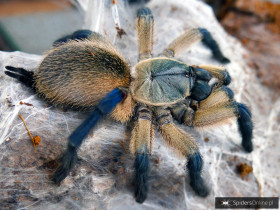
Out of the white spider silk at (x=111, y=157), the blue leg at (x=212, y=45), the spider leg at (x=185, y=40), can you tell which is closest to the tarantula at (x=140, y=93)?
the white spider silk at (x=111, y=157)

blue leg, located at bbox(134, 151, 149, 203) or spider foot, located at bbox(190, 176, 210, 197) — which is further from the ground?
blue leg, located at bbox(134, 151, 149, 203)

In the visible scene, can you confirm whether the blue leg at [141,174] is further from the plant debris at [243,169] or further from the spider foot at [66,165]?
the plant debris at [243,169]

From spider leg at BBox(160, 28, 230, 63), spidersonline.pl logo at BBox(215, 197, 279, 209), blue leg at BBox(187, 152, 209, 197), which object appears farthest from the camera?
spider leg at BBox(160, 28, 230, 63)

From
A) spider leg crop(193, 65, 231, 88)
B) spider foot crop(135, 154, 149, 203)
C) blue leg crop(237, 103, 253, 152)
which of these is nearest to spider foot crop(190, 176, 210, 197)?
spider foot crop(135, 154, 149, 203)

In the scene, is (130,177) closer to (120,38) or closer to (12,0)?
(120,38)

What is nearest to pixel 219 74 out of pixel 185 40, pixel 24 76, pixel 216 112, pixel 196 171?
pixel 216 112

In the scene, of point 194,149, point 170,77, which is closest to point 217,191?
point 194,149

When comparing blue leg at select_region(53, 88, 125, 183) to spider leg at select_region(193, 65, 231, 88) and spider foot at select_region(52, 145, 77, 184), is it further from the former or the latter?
spider leg at select_region(193, 65, 231, 88)
